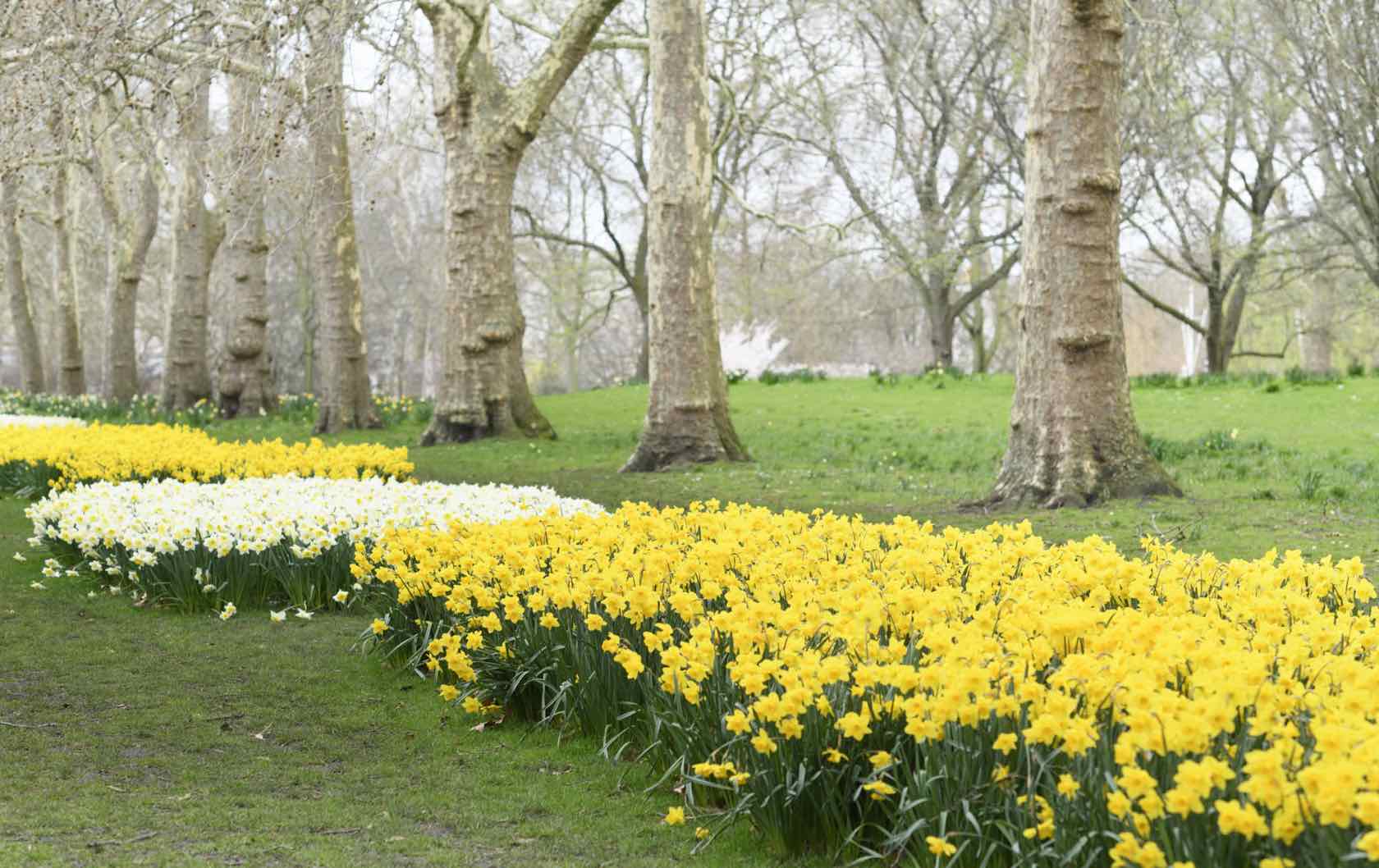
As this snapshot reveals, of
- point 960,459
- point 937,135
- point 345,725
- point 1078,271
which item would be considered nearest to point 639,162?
point 937,135

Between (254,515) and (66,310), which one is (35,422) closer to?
(66,310)

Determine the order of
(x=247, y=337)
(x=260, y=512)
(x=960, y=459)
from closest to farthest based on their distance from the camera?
1. (x=260, y=512)
2. (x=960, y=459)
3. (x=247, y=337)

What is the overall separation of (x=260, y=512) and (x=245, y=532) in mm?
423

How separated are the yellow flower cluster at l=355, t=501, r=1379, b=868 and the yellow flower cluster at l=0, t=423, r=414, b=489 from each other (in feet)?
18.2

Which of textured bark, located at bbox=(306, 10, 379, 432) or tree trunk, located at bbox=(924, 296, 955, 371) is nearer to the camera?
textured bark, located at bbox=(306, 10, 379, 432)

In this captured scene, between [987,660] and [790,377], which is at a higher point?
[790,377]

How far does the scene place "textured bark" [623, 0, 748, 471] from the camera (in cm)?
1289

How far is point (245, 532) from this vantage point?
746 centimetres

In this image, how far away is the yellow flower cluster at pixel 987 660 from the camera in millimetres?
2637

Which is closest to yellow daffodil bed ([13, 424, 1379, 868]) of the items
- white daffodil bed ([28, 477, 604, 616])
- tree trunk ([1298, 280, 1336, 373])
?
white daffodil bed ([28, 477, 604, 616])

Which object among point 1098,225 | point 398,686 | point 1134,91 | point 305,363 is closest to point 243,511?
point 398,686

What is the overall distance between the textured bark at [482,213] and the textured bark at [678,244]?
222 cm

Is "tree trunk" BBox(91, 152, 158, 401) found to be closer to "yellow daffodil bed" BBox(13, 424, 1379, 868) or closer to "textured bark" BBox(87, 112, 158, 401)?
"textured bark" BBox(87, 112, 158, 401)

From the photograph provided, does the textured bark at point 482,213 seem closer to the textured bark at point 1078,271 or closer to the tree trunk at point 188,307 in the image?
the textured bark at point 1078,271
